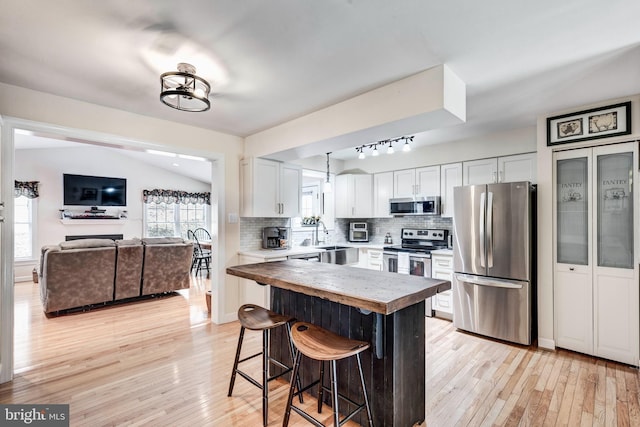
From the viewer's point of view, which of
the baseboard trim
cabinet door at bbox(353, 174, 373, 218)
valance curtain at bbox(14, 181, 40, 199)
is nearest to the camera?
the baseboard trim

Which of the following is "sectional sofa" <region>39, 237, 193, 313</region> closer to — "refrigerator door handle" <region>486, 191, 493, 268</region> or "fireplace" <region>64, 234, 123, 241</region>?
"fireplace" <region>64, 234, 123, 241</region>

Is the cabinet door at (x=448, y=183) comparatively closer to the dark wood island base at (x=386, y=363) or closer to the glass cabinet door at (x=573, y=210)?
the glass cabinet door at (x=573, y=210)

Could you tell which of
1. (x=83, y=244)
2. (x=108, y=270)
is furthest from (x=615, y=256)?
(x=83, y=244)

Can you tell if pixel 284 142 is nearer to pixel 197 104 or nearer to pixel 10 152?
pixel 197 104

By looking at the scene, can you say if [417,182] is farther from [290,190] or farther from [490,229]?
[290,190]

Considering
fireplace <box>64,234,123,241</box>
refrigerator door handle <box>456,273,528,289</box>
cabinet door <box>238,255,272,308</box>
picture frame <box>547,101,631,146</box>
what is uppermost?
picture frame <box>547,101,631,146</box>

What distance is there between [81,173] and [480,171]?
869 centimetres

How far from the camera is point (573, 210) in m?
3.01

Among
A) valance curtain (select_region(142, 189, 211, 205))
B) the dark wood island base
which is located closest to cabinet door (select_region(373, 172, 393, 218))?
the dark wood island base

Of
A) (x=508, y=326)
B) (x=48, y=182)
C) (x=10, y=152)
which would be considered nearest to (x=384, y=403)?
(x=508, y=326)

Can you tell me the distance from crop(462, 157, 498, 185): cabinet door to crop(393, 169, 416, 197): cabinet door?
77 centimetres

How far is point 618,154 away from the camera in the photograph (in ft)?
9.06

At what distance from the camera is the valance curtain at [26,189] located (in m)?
6.50

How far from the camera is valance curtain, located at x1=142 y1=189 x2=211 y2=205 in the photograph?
8.22 m
